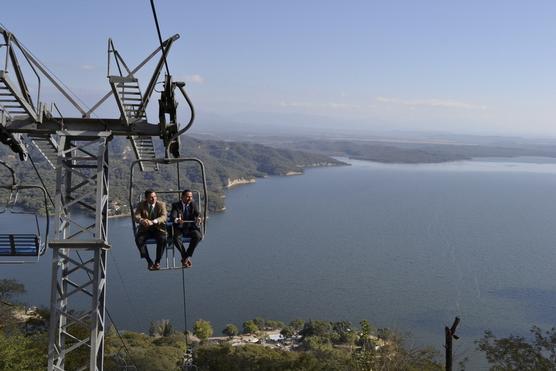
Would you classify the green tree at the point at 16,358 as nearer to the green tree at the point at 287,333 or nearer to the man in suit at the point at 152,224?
the man in suit at the point at 152,224

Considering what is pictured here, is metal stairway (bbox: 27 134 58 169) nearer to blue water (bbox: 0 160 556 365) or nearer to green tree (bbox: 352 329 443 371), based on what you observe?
green tree (bbox: 352 329 443 371)

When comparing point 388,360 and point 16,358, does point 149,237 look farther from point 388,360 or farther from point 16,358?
point 388,360

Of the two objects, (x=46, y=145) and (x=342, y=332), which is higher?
(x=46, y=145)

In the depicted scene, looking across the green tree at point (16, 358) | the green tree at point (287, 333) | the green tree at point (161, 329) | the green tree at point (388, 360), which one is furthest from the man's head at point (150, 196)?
the green tree at point (287, 333)

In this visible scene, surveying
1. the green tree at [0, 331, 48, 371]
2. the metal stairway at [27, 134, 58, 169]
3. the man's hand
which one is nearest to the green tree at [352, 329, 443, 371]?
the green tree at [0, 331, 48, 371]

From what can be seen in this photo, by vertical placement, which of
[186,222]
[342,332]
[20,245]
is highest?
[186,222]

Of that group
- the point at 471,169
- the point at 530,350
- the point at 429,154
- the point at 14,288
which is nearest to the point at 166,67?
the point at 530,350

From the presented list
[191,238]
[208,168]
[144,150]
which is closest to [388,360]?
[191,238]

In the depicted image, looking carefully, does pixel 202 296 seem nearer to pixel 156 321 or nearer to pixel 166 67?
pixel 156 321
